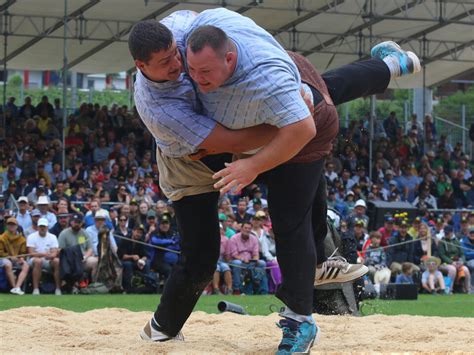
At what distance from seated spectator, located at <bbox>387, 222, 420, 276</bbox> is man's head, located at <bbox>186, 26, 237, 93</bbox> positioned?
11713mm

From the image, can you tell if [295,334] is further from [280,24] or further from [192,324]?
[280,24]

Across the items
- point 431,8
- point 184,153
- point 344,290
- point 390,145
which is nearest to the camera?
point 184,153

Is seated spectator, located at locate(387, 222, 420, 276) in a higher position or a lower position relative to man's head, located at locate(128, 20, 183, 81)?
lower

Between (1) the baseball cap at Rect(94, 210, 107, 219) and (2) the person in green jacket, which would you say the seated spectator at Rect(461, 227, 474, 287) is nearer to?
(2) the person in green jacket

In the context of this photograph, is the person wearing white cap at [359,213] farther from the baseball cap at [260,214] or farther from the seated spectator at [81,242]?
the seated spectator at [81,242]

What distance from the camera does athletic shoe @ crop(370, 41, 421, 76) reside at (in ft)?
19.7

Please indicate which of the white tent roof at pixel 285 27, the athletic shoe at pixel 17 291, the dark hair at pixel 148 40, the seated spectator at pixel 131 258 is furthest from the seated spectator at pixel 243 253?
the dark hair at pixel 148 40

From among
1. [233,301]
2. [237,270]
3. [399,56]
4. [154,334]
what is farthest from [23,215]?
[399,56]

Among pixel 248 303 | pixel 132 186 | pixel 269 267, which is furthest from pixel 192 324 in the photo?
pixel 132 186

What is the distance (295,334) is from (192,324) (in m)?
2.13

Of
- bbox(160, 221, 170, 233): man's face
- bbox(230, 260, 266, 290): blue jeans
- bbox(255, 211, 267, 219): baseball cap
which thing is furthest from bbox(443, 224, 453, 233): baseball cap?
bbox(160, 221, 170, 233): man's face

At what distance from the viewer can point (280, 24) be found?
2244 cm

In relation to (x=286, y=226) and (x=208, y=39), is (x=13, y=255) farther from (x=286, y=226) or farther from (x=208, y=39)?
(x=208, y=39)

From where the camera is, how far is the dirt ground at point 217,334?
210 inches
